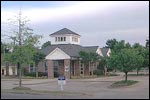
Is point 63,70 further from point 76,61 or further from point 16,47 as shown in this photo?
point 16,47

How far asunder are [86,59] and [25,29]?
2588cm

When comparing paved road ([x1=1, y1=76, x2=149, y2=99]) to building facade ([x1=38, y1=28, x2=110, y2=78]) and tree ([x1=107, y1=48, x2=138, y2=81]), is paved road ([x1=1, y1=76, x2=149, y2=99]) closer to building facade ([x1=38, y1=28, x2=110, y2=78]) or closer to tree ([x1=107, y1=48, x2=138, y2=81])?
tree ([x1=107, y1=48, x2=138, y2=81])

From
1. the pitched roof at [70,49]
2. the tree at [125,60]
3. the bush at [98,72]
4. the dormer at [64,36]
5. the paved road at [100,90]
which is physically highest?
the dormer at [64,36]

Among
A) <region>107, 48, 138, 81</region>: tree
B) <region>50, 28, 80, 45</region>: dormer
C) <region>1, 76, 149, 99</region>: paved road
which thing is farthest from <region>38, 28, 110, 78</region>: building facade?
<region>107, 48, 138, 81</region>: tree

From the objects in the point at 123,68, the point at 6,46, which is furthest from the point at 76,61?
the point at 6,46

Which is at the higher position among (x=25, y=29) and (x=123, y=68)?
(x=25, y=29)

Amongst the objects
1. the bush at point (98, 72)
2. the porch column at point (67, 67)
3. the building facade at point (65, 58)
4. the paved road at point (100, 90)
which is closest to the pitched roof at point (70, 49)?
the building facade at point (65, 58)

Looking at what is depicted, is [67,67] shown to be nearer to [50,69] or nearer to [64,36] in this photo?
[50,69]

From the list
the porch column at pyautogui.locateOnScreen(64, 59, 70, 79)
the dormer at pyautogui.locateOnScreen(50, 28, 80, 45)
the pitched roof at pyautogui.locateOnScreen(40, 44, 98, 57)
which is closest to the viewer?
the porch column at pyautogui.locateOnScreen(64, 59, 70, 79)

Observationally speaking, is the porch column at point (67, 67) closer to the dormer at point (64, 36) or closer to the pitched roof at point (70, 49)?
the pitched roof at point (70, 49)

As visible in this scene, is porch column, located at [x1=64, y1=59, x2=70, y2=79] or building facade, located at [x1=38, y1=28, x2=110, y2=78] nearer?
porch column, located at [x1=64, y1=59, x2=70, y2=79]

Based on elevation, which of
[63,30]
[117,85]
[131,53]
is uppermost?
[63,30]

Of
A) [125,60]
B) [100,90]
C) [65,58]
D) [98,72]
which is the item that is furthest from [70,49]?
[100,90]

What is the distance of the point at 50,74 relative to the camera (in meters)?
56.2
